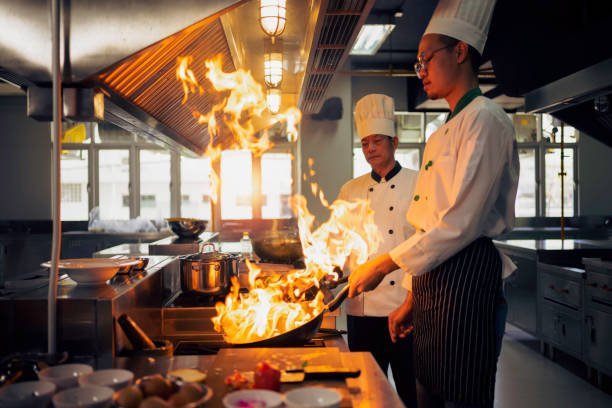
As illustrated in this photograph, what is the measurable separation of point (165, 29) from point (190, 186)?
6545mm

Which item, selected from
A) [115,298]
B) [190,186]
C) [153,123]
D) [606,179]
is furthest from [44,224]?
[606,179]

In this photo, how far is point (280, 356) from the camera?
50.2 inches

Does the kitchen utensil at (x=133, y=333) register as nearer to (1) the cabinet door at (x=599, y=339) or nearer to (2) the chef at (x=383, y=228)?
(2) the chef at (x=383, y=228)

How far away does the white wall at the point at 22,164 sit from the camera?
7332 mm

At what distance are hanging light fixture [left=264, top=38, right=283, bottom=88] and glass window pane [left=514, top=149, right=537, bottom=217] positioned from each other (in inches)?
266

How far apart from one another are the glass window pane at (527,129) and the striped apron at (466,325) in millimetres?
7407

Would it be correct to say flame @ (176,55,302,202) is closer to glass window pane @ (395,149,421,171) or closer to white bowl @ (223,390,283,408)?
white bowl @ (223,390,283,408)

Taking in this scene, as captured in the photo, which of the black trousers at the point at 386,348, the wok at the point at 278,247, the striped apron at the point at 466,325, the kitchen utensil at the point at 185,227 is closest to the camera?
the striped apron at the point at 466,325

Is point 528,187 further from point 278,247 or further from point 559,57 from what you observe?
point 278,247

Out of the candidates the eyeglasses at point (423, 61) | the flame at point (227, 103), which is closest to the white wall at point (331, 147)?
the flame at point (227, 103)

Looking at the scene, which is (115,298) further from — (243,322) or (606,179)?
(606,179)

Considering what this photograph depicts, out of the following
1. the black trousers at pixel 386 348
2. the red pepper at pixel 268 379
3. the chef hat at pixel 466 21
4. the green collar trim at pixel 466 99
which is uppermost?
the chef hat at pixel 466 21

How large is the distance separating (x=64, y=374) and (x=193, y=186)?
6.70m

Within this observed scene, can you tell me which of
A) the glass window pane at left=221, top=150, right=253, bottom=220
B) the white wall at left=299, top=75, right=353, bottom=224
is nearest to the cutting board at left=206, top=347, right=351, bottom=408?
the white wall at left=299, top=75, right=353, bottom=224
